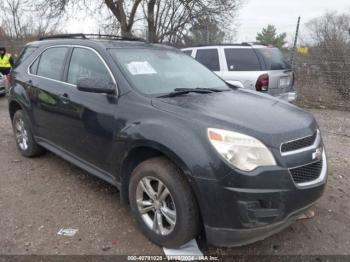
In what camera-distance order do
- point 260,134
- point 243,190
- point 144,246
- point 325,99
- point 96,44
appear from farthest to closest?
point 325,99 < point 96,44 < point 144,246 < point 260,134 < point 243,190

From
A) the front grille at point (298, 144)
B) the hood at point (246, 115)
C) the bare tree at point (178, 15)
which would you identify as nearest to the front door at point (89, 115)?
the hood at point (246, 115)

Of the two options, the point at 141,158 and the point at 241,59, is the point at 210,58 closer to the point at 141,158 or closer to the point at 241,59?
the point at 241,59

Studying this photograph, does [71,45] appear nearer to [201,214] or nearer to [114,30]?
[201,214]

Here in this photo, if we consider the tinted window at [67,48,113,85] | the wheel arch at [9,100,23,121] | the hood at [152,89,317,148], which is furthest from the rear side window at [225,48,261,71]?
the wheel arch at [9,100,23,121]

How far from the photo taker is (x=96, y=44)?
3588 mm

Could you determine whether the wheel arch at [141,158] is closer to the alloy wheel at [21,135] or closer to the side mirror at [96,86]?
the side mirror at [96,86]

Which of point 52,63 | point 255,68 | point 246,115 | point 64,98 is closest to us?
point 246,115

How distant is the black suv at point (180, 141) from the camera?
2375 mm

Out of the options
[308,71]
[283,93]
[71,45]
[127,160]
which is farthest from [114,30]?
[127,160]

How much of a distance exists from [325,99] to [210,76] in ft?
24.4

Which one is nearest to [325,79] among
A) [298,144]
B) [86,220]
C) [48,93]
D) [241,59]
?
[241,59]

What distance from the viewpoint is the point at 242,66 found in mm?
7363

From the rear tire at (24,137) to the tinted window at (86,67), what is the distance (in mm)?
1434

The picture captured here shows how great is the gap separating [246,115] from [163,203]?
1.02 metres
